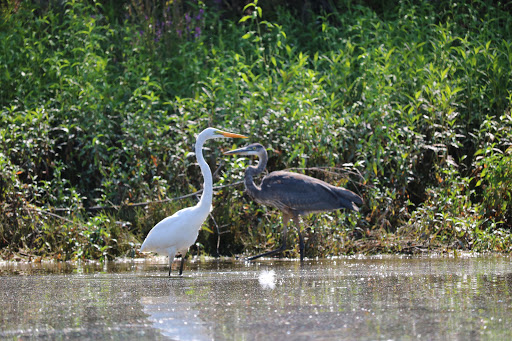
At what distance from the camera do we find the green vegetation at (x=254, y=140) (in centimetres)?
871

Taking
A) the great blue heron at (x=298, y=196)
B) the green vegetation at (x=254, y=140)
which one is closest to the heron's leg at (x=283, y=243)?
the great blue heron at (x=298, y=196)

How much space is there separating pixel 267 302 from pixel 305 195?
3.39 m

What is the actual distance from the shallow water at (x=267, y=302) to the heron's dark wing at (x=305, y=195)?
2.78ft


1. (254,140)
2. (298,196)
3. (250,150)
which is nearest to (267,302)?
(298,196)

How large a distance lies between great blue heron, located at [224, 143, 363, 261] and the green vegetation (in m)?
0.40

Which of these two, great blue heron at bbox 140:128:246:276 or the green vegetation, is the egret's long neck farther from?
the green vegetation

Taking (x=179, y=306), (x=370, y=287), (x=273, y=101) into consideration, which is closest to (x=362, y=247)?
(x=273, y=101)

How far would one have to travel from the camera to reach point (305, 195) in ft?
27.3

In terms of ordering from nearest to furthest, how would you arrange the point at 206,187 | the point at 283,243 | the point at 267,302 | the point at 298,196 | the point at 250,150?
the point at 267,302, the point at 206,187, the point at 298,196, the point at 283,243, the point at 250,150

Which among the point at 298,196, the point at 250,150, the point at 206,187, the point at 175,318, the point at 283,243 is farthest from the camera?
the point at 250,150

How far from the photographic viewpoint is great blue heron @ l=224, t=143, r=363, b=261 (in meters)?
8.30

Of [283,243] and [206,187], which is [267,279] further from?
[283,243]

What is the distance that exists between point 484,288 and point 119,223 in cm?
458

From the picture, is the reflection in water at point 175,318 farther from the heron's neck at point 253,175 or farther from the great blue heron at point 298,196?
the heron's neck at point 253,175
